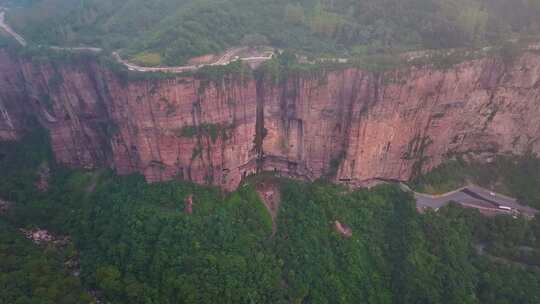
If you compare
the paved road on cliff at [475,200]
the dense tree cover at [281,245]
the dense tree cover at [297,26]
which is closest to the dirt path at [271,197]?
the dense tree cover at [281,245]

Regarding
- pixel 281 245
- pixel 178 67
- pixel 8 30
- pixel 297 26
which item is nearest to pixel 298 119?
pixel 281 245

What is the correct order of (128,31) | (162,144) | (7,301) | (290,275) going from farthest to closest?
(128,31)
(162,144)
(290,275)
(7,301)

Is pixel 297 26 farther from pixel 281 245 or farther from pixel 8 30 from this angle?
pixel 8 30

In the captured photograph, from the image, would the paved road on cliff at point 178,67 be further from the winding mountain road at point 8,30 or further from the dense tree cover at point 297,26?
the dense tree cover at point 297,26

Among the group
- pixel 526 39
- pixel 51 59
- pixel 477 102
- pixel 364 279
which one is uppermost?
pixel 526 39

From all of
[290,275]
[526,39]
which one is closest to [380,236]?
[290,275]

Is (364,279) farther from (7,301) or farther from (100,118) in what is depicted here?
(100,118)

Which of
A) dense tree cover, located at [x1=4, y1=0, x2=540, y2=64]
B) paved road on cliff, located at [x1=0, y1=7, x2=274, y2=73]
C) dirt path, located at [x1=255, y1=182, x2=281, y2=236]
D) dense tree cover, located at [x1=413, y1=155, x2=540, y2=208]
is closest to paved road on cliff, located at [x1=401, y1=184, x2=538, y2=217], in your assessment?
dense tree cover, located at [x1=413, y1=155, x2=540, y2=208]

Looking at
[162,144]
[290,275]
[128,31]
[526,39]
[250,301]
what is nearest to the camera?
[250,301]
